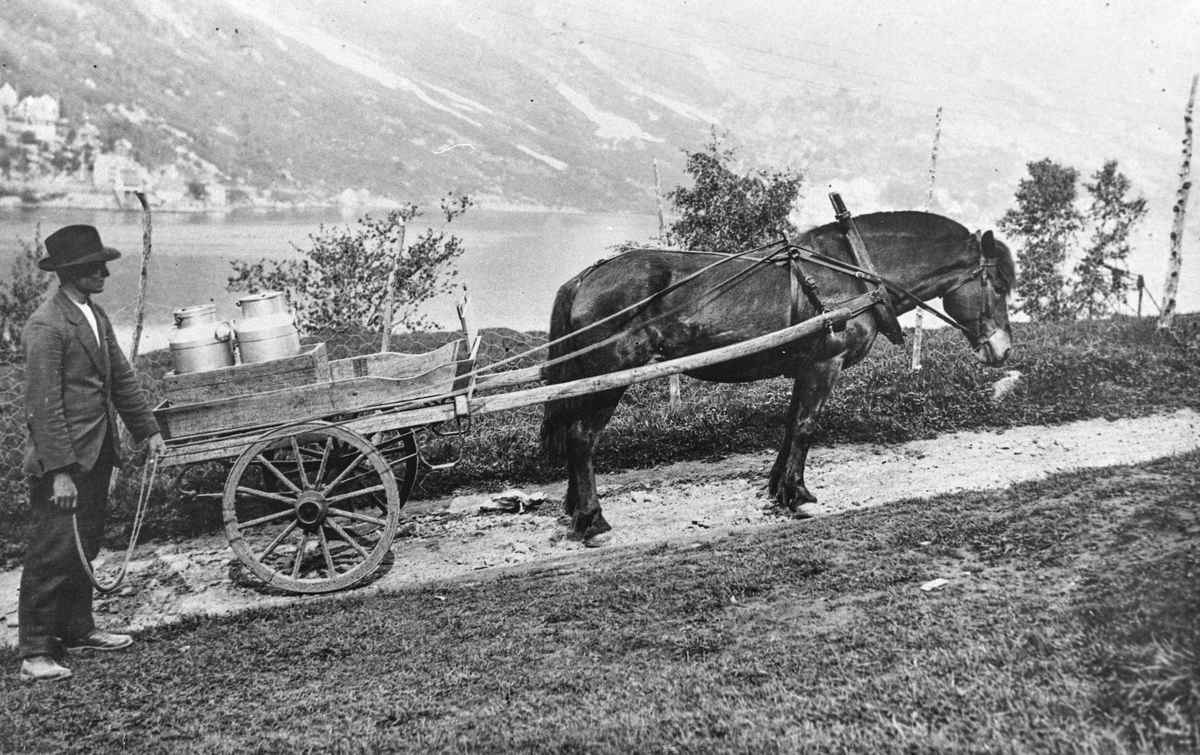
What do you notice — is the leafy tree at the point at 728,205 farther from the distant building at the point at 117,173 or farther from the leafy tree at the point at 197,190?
the leafy tree at the point at 197,190

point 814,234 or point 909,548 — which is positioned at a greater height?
point 814,234

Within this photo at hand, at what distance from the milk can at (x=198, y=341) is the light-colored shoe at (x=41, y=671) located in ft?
6.28

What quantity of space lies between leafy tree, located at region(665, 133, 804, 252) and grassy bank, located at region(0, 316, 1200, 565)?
108 inches

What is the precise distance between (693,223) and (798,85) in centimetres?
4711

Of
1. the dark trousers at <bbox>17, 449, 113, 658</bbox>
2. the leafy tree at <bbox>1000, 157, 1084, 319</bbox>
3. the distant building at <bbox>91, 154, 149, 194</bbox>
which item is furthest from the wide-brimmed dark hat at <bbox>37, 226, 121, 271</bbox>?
the leafy tree at <bbox>1000, 157, 1084, 319</bbox>

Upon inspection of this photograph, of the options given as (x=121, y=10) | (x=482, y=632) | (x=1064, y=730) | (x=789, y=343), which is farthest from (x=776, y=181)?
(x=121, y=10)

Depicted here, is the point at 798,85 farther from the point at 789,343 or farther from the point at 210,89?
the point at 789,343

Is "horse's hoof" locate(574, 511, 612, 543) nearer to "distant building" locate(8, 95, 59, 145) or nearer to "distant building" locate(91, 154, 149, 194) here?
"distant building" locate(91, 154, 149, 194)

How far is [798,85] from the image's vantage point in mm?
52031

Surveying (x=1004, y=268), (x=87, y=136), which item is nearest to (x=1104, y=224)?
(x=1004, y=268)

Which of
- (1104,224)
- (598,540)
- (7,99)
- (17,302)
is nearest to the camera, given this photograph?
(598,540)

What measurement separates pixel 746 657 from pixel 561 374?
117 inches

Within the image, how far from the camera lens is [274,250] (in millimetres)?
13547

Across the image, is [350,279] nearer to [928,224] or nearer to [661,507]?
[661,507]
